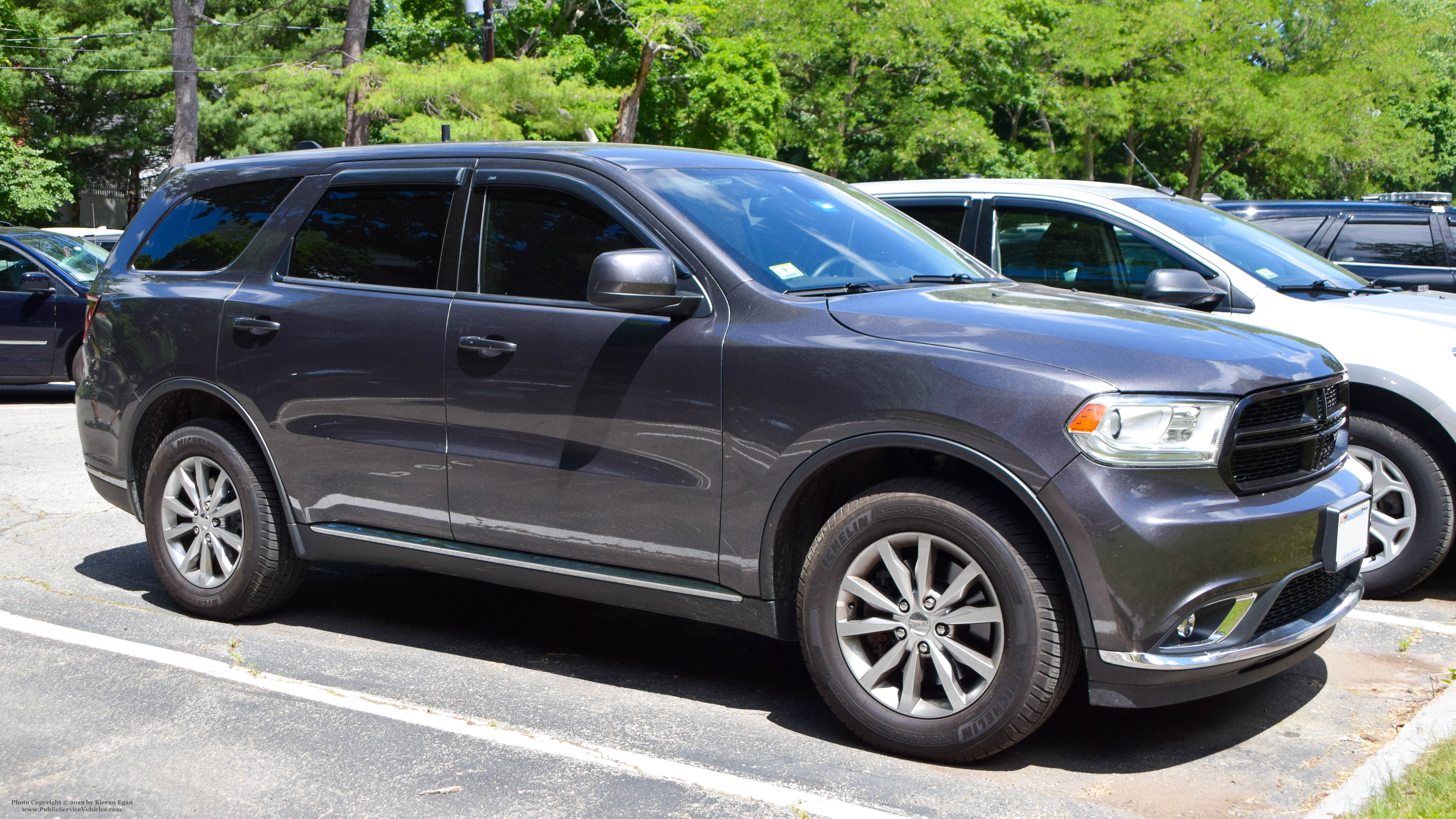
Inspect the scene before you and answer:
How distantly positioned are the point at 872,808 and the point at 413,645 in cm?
229

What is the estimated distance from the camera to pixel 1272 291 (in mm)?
6156

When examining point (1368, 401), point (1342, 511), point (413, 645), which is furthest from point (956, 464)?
point (1368, 401)

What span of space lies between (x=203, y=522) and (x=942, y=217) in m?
4.03

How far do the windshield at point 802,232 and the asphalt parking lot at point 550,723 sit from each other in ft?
4.82

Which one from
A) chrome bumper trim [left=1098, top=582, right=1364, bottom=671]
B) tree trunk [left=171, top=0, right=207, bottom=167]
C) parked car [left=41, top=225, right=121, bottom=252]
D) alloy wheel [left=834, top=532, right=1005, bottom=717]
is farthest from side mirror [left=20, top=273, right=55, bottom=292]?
tree trunk [left=171, top=0, right=207, bottom=167]

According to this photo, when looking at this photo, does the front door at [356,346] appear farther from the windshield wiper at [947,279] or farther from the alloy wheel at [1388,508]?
the alloy wheel at [1388,508]

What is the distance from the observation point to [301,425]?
499cm

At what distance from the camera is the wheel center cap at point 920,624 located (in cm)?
378

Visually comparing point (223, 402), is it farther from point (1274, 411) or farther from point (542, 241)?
point (1274, 411)

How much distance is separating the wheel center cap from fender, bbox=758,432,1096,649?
42cm

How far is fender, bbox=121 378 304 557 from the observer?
5.13 m

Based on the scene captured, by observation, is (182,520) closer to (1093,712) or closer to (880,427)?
(880,427)

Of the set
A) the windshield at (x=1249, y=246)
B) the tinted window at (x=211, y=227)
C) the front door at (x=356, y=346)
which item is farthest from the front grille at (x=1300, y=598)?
the tinted window at (x=211, y=227)

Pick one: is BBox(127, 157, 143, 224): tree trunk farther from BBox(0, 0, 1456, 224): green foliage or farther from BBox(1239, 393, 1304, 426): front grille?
BBox(1239, 393, 1304, 426): front grille
